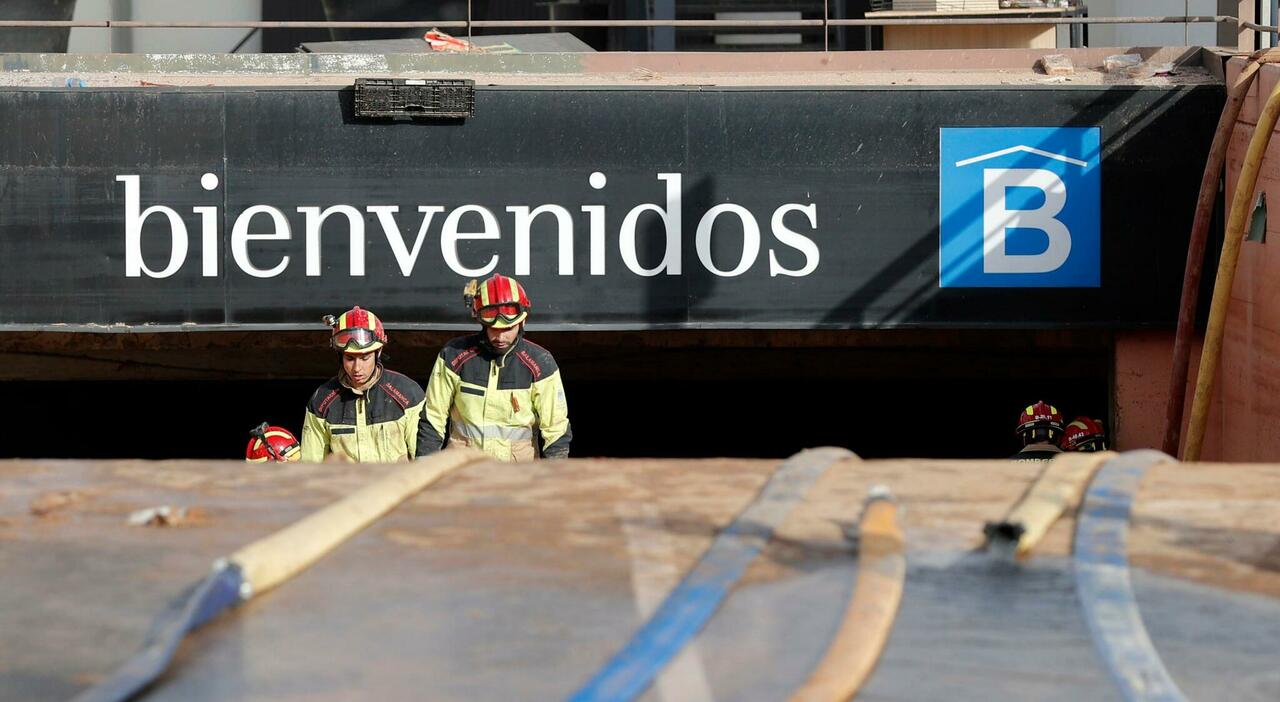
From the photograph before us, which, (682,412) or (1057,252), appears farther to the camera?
(682,412)

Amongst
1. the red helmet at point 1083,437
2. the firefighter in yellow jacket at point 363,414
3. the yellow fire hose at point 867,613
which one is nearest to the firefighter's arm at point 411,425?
the firefighter in yellow jacket at point 363,414

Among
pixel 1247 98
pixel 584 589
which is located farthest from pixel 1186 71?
pixel 584 589

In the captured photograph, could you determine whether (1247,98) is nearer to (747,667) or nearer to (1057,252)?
(1057,252)

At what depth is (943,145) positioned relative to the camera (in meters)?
10.4

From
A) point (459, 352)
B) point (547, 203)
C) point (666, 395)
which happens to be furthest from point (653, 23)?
point (666, 395)

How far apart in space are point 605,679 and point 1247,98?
8.23m

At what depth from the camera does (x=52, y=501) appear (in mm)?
3672

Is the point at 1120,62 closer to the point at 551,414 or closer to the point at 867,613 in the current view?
the point at 551,414

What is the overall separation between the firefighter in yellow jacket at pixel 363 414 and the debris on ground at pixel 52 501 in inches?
186

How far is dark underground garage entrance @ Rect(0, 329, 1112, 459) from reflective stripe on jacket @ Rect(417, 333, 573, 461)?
362 centimetres

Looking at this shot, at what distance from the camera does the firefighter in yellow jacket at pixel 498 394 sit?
852 centimetres

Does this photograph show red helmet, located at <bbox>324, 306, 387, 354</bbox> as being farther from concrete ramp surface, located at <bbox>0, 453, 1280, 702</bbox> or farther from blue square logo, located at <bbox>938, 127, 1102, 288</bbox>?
concrete ramp surface, located at <bbox>0, 453, 1280, 702</bbox>

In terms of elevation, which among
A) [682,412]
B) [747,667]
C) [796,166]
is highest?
[796,166]

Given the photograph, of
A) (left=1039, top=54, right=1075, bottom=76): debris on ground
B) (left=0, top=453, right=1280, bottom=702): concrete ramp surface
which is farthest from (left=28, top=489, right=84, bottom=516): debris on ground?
(left=1039, top=54, right=1075, bottom=76): debris on ground
